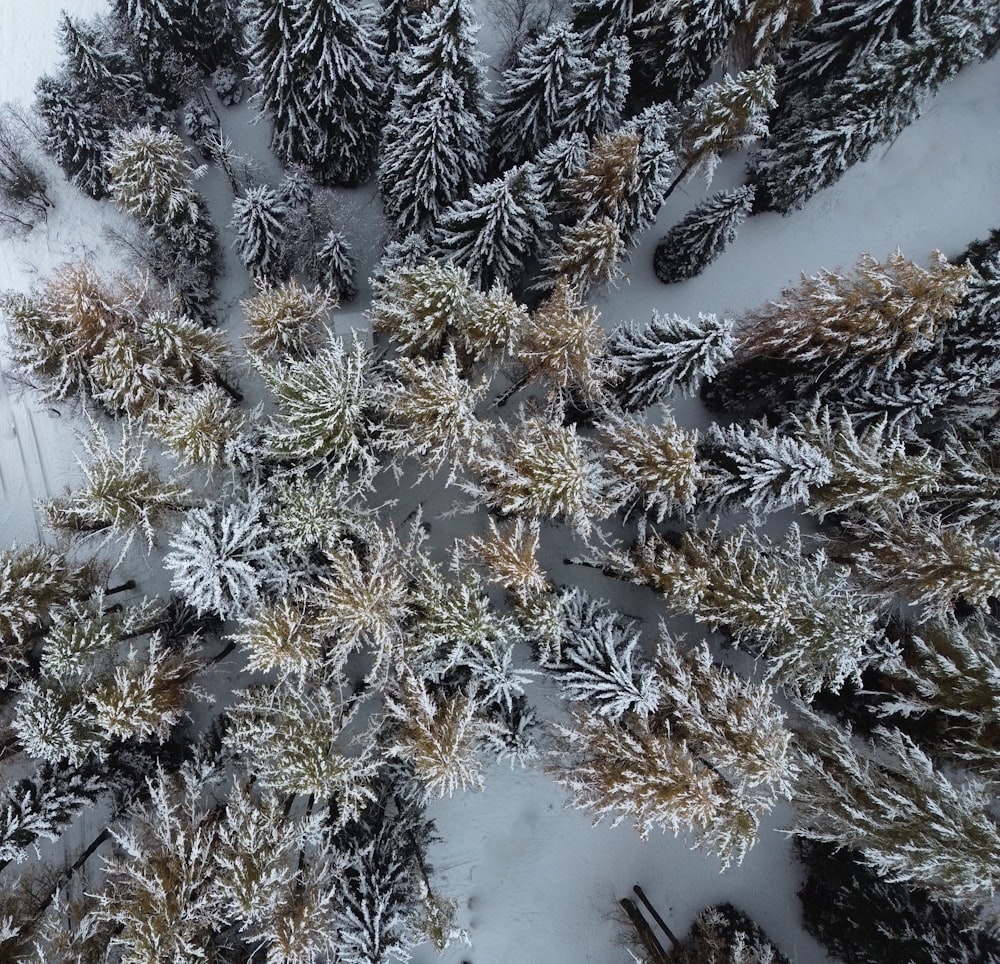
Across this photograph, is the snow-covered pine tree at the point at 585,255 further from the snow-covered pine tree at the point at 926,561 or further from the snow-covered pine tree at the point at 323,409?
the snow-covered pine tree at the point at 926,561

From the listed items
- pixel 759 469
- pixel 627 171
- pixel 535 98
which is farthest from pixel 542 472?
pixel 535 98

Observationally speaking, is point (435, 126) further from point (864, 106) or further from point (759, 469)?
point (864, 106)

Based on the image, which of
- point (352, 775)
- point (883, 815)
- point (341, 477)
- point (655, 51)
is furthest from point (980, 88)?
point (352, 775)

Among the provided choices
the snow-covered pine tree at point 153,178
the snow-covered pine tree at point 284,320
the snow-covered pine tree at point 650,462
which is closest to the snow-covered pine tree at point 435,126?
the snow-covered pine tree at point 284,320

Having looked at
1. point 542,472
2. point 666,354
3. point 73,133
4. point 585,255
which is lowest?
point 542,472

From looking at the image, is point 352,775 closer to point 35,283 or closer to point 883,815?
point 883,815

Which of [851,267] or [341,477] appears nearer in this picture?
[341,477]
